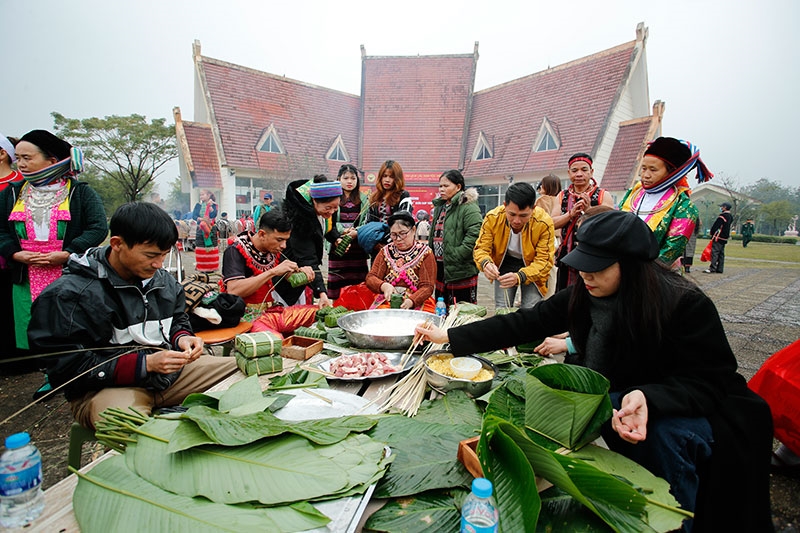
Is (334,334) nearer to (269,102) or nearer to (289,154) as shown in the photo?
(289,154)

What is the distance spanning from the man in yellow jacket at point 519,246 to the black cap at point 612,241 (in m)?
1.89

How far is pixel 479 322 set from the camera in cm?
206

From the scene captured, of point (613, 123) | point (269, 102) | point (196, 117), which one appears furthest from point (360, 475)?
point (196, 117)

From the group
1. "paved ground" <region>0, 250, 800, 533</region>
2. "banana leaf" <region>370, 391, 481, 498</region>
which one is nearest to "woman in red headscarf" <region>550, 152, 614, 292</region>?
"paved ground" <region>0, 250, 800, 533</region>

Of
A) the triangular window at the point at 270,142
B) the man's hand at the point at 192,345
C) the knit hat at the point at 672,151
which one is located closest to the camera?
the man's hand at the point at 192,345

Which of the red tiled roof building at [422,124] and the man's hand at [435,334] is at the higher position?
the red tiled roof building at [422,124]

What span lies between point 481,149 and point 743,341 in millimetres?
14222

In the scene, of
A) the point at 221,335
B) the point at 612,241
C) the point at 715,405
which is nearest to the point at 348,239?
the point at 221,335

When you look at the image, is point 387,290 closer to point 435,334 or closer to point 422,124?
point 435,334

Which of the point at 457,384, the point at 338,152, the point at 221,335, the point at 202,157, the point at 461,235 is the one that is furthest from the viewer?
the point at 338,152

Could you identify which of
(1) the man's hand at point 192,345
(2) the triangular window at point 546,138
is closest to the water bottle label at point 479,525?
(1) the man's hand at point 192,345

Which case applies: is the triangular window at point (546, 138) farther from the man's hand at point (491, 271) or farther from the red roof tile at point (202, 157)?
the man's hand at point (491, 271)

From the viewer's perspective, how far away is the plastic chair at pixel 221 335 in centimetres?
286

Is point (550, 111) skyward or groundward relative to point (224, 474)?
skyward
